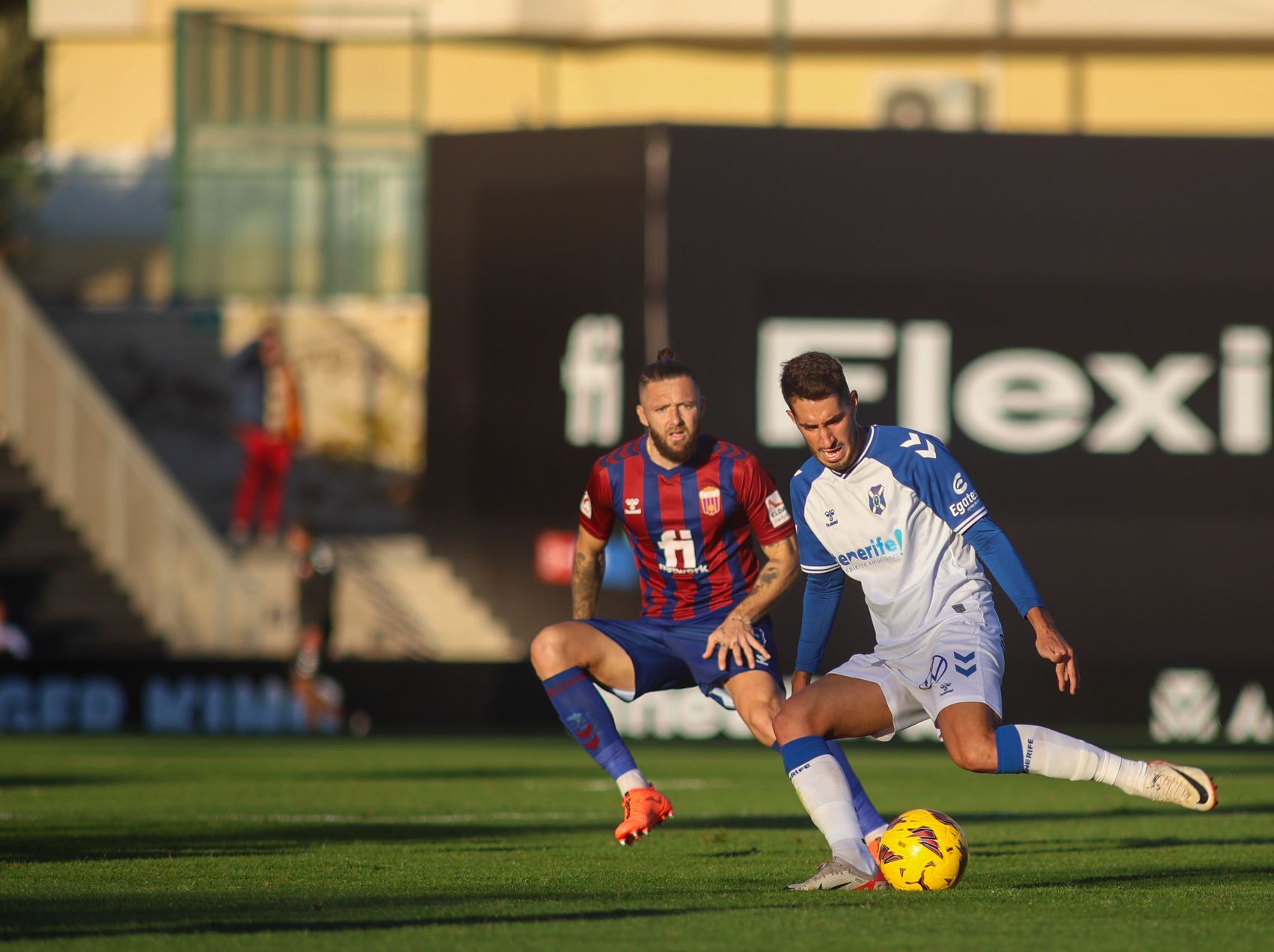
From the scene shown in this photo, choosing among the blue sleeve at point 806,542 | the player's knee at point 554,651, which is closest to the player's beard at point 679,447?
the blue sleeve at point 806,542

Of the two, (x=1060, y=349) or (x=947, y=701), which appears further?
(x=1060, y=349)

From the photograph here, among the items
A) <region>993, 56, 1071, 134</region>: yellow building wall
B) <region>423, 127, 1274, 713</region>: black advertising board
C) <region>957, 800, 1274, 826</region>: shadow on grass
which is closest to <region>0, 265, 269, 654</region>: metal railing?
<region>423, 127, 1274, 713</region>: black advertising board

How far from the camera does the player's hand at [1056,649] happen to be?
7086mm

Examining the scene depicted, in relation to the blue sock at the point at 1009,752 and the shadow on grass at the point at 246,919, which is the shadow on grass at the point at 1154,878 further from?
the shadow on grass at the point at 246,919

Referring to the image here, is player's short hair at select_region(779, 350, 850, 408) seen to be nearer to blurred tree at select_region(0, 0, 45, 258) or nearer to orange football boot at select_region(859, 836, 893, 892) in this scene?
orange football boot at select_region(859, 836, 893, 892)

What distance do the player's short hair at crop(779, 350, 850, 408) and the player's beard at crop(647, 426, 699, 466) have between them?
1.11 metres

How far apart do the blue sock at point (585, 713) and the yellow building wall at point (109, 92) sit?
2237 cm

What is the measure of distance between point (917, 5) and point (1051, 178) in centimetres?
934

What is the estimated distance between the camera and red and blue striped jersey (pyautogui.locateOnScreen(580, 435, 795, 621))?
29.0ft

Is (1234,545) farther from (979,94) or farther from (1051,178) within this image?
(979,94)

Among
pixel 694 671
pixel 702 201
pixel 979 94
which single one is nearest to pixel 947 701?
pixel 694 671

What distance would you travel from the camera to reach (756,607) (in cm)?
862

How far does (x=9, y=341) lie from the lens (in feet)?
72.6

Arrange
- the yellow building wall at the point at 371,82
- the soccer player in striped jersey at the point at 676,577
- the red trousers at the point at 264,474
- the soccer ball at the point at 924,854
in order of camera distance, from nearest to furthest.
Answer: the soccer ball at the point at 924,854 → the soccer player in striped jersey at the point at 676,577 → the red trousers at the point at 264,474 → the yellow building wall at the point at 371,82
